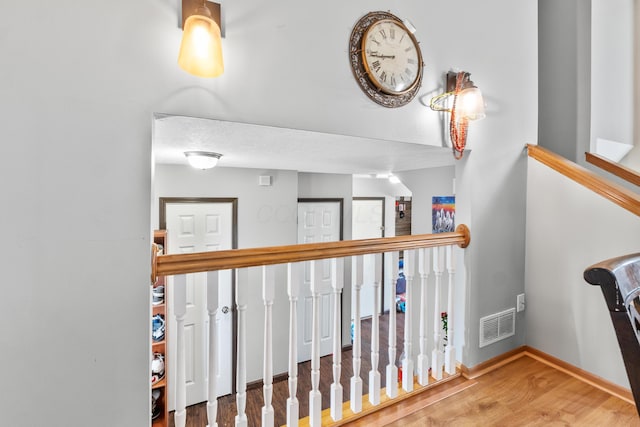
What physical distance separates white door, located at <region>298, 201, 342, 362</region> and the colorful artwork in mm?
1391

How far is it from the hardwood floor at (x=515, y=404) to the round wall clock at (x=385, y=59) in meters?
1.58

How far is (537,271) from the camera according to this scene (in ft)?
Result: 6.33

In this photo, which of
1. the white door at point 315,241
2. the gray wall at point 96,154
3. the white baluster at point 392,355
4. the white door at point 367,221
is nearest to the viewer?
the gray wall at point 96,154

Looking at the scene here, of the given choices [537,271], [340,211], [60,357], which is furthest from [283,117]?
[340,211]

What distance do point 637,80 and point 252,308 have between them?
177 inches

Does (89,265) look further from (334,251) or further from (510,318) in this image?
(510,318)

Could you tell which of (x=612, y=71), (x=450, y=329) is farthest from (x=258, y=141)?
(x=612, y=71)

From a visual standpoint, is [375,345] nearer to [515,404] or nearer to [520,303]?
[515,404]

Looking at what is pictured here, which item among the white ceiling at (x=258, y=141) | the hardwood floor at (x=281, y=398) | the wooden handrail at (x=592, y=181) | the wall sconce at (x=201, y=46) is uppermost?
the wall sconce at (x=201, y=46)

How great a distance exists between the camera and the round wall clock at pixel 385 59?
1.33m

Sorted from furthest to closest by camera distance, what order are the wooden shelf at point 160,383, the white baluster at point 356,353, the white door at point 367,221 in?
the white door at point 367,221 < the wooden shelf at point 160,383 < the white baluster at point 356,353

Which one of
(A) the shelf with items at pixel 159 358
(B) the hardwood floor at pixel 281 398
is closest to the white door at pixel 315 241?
(B) the hardwood floor at pixel 281 398

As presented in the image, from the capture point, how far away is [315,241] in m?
3.81

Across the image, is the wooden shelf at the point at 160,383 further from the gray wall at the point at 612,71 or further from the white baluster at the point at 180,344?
the gray wall at the point at 612,71
